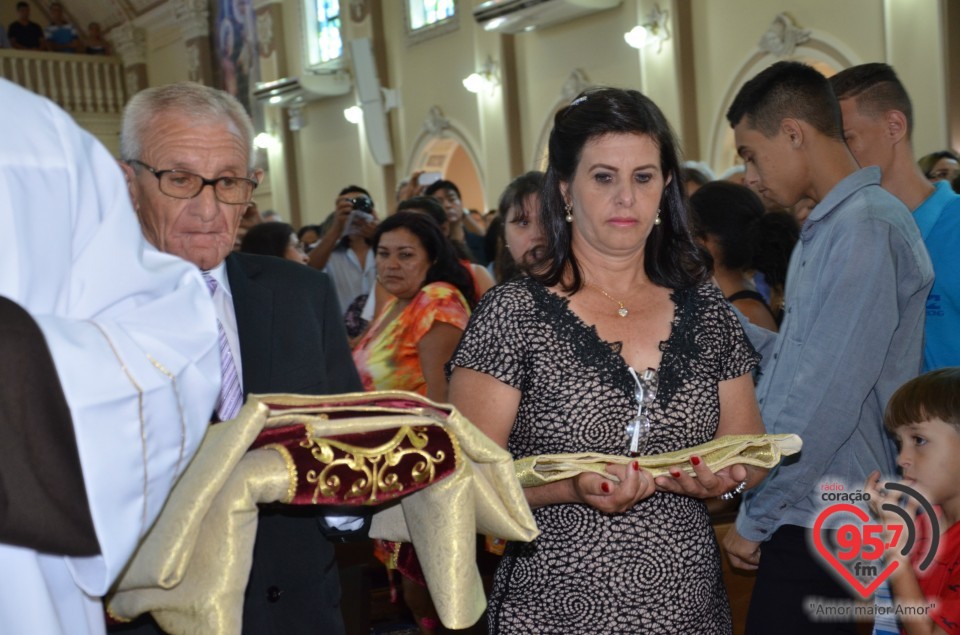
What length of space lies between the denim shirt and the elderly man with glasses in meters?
1.21

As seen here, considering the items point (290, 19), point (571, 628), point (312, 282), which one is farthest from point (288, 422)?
point (290, 19)

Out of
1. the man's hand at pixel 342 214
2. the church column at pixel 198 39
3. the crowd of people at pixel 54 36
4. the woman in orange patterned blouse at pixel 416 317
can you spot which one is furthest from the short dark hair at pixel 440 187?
the crowd of people at pixel 54 36

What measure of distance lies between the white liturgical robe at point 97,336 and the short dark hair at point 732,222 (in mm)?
2598

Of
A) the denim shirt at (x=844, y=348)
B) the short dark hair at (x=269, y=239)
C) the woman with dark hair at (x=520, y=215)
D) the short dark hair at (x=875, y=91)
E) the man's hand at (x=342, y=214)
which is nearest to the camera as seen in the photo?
the denim shirt at (x=844, y=348)

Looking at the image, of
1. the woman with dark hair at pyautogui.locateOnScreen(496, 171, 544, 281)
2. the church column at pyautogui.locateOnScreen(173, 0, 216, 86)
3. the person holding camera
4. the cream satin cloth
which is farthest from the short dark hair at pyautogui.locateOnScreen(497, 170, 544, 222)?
the church column at pyautogui.locateOnScreen(173, 0, 216, 86)

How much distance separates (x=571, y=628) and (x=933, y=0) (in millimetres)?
9434

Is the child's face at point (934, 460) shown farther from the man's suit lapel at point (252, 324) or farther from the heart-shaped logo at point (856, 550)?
the man's suit lapel at point (252, 324)

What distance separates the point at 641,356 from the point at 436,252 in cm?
258

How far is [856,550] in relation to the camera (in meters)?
2.53

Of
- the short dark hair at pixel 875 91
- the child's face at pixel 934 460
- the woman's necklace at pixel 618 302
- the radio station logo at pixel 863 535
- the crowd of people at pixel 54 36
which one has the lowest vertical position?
the radio station logo at pixel 863 535

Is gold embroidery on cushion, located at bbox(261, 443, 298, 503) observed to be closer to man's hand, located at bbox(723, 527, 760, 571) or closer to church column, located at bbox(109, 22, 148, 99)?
man's hand, located at bbox(723, 527, 760, 571)

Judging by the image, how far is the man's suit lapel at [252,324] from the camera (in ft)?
6.70

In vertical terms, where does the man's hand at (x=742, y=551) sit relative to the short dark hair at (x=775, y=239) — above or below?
below

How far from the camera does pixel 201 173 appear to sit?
2064mm
